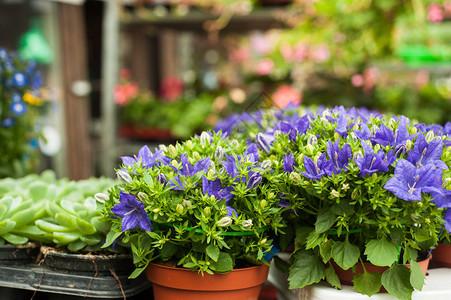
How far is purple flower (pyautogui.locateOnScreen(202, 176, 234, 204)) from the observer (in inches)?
37.6

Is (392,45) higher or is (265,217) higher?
(392,45)

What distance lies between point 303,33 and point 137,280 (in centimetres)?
312

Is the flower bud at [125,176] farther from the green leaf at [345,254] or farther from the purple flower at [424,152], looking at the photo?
the purple flower at [424,152]

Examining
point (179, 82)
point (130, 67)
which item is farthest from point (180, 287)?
point (130, 67)

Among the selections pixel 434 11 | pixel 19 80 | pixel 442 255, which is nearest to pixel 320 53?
pixel 434 11

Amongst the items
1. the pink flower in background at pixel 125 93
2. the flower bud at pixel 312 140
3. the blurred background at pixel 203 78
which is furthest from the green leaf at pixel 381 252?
the pink flower in background at pixel 125 93

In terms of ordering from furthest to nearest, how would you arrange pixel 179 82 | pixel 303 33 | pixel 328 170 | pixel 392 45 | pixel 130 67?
pixel 130 67
pixel 179 82
pixel 303 33
pixel 392 45
pixel 328 170

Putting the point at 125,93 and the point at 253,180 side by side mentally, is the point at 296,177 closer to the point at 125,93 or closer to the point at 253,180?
the point at 253,180

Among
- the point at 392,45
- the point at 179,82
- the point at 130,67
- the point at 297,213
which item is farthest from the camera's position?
the point at 130,67

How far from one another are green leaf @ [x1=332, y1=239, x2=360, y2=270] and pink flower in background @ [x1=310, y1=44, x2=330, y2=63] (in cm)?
308

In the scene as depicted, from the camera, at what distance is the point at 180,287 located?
1.00 metres

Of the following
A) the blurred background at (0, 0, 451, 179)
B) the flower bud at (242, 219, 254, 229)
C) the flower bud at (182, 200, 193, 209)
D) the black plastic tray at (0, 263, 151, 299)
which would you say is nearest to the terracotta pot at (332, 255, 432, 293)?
the flower bud at (242, 219, 254, 229)

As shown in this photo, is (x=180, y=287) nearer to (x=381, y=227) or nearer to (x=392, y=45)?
(x=381, y=227)

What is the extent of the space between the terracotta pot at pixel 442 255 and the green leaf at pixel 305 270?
39 cm
